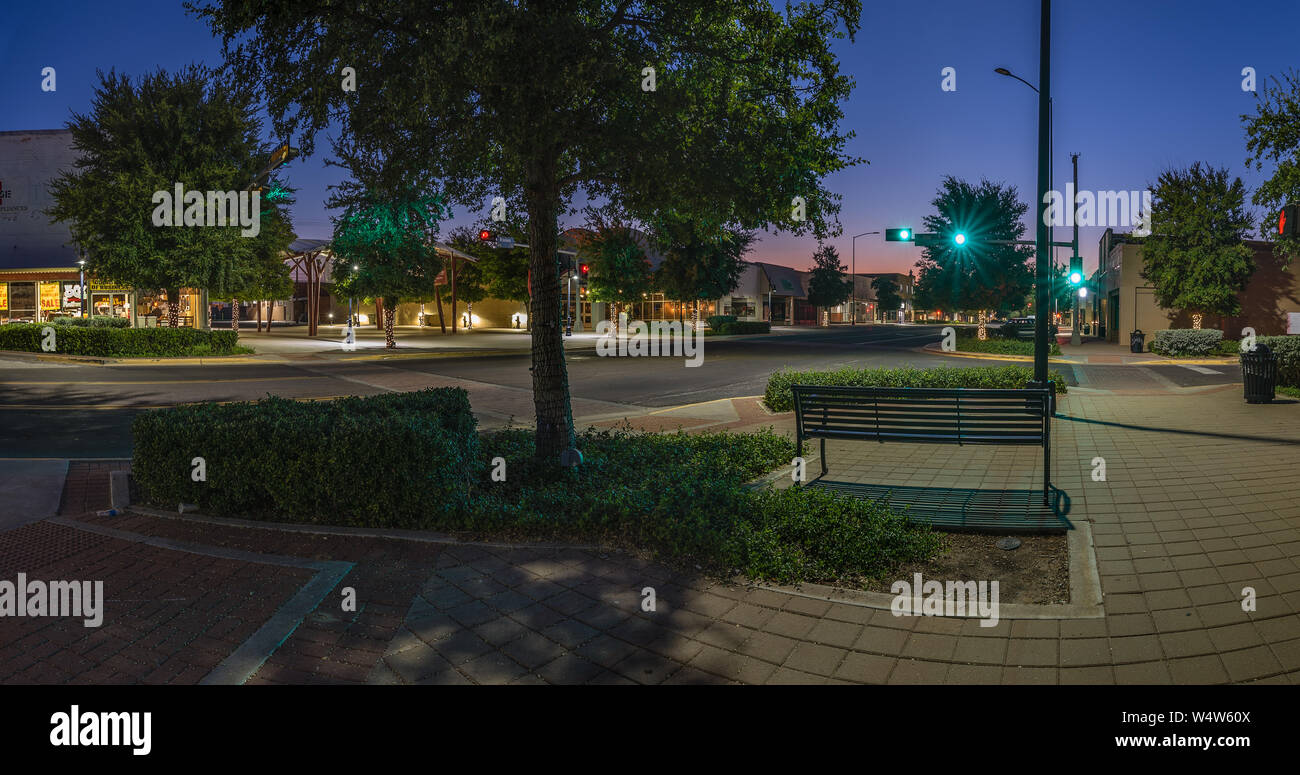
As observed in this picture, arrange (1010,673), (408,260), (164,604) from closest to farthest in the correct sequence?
(1010,673) < (164,604) < (408,260)

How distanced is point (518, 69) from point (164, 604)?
4.72 m

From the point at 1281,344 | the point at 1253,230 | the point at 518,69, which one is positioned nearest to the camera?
the point at 518,69

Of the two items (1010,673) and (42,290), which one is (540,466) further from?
(42,290)

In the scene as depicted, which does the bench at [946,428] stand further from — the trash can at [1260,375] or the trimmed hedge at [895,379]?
the trash can at [1260,375]

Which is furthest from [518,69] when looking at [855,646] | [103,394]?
[103,394]

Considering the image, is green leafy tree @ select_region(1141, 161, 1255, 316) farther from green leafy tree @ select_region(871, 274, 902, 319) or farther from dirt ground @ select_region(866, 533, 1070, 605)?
green leafy tree @ select_region(871, 274, 902, 319)

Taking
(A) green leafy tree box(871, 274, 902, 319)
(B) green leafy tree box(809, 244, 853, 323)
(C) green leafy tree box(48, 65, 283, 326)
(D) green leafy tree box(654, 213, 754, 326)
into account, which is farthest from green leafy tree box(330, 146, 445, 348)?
(A) green leafy tree box(871, 274, 902, 319)

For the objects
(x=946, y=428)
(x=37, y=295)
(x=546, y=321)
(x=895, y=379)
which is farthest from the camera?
(x=37, y=295)

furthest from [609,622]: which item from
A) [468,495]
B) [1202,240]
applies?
[1202,240]

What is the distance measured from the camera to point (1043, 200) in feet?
41.7

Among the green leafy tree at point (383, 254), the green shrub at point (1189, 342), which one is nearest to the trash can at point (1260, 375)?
the green shrub at point (1189, 342)

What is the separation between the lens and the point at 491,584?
4.71 m

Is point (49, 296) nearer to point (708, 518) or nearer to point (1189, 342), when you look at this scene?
point (708, 518)

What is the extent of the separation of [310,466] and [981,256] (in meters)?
34.4
